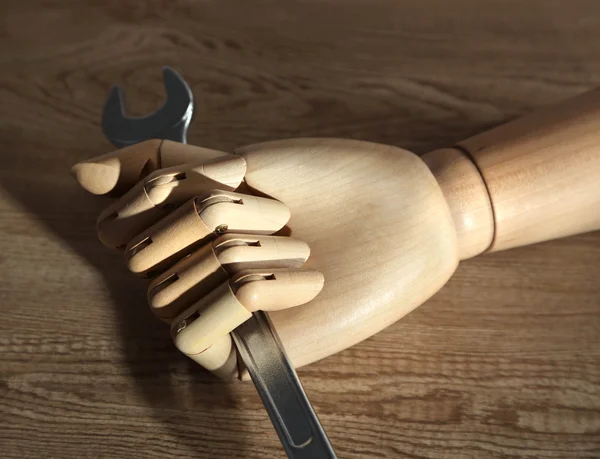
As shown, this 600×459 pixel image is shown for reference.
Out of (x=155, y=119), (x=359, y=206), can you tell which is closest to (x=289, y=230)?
(x=359, y=206)

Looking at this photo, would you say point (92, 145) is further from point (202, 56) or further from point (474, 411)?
point (474, 411)

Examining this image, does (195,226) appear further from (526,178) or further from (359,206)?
(526,178)

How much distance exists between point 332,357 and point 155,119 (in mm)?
287

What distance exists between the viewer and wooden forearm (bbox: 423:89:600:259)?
1.61 feet

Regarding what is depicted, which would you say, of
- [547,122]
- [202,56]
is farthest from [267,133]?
[547,122]

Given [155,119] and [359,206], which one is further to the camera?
[155,119]

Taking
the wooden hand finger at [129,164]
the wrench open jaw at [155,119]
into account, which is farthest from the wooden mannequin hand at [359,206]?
the wrench open jaw at [155,119]

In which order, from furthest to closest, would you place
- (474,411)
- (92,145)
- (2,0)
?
1. (2,0)
2. (92,145)
3. (474,411)

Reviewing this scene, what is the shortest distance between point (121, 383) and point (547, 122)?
429 mm

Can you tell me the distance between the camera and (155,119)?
575 millimetres

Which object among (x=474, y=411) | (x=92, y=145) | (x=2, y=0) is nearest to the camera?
(x=474, y=411)

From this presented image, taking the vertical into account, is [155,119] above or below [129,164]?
above

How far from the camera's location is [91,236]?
0.57 metres

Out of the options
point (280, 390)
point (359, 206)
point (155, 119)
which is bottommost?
point (280, 390)
